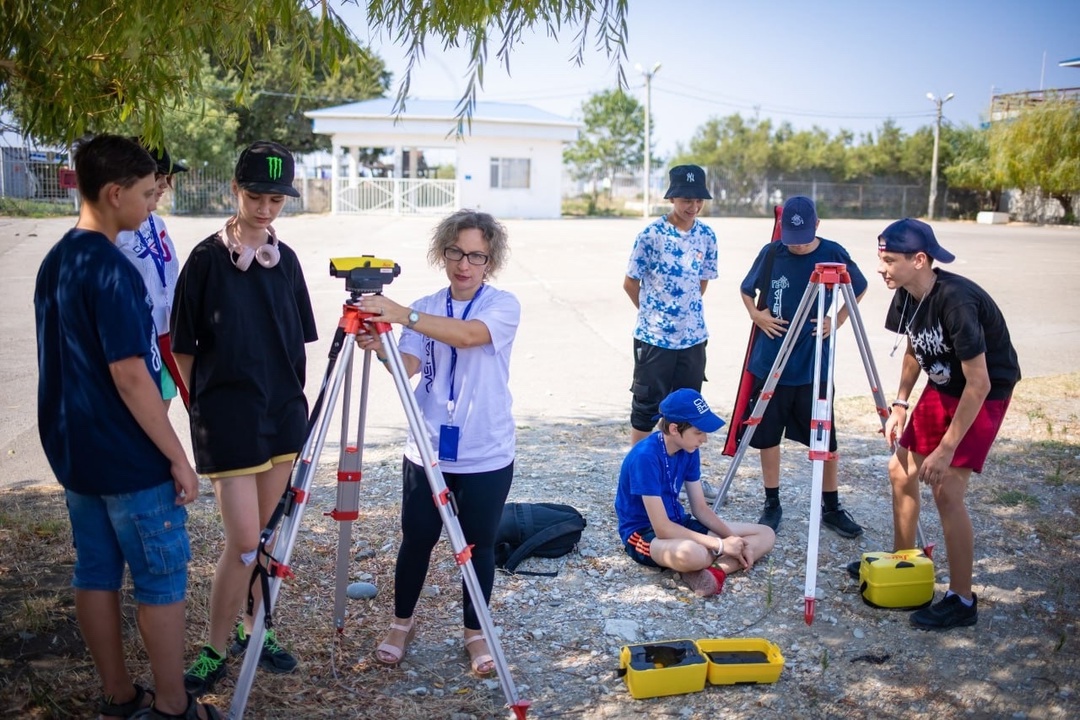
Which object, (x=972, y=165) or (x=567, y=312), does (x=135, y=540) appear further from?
(x=972, y=165)

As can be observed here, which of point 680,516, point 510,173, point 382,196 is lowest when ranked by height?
point 680,516

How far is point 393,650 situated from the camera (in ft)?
13.2

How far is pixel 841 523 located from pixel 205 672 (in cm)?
385

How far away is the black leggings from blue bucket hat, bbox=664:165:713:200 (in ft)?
9.40

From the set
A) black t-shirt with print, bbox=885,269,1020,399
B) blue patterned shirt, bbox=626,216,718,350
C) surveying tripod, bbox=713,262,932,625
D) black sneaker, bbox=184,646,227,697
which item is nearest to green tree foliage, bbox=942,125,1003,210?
blue patterned shirt, bbox=626,216,718,350

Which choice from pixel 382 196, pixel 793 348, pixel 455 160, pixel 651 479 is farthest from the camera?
pixel 455 160

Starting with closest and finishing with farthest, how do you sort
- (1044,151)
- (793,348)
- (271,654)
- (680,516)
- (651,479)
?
(271,654) → (651,479) → (680,516) → (793,348) → (1044,151)

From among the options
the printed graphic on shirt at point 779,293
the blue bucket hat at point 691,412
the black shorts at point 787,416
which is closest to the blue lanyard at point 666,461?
the blue bucket hat at point 691,412

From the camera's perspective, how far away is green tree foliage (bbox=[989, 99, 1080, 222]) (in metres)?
42.5

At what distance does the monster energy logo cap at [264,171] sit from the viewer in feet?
11.4

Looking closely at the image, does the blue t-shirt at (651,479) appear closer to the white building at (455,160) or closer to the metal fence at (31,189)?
the metal fence at (31,189)

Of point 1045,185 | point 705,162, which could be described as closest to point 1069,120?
point 1045,185

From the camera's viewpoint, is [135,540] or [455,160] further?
[455,160]

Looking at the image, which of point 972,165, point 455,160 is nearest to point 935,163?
point 972,165
